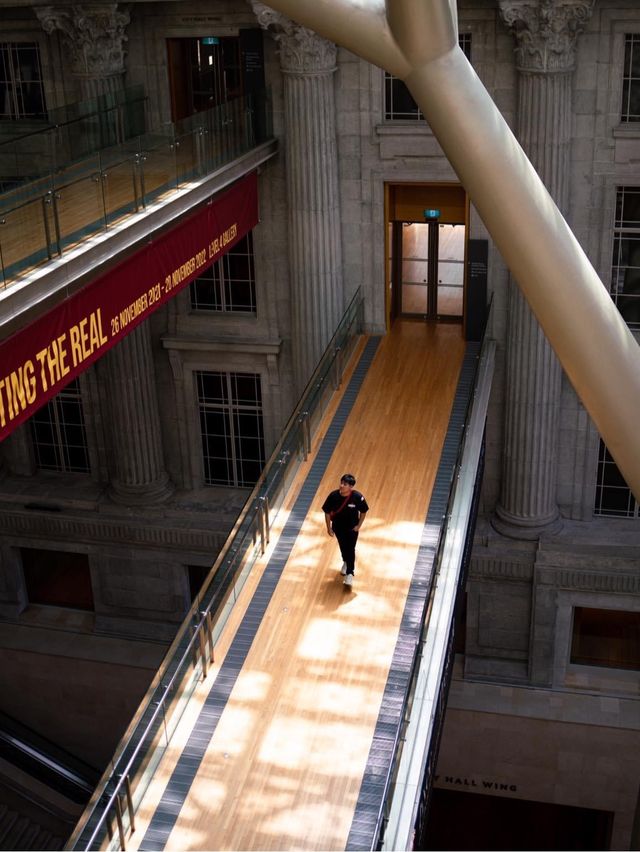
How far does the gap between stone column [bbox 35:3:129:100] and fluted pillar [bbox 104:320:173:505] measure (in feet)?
15.9

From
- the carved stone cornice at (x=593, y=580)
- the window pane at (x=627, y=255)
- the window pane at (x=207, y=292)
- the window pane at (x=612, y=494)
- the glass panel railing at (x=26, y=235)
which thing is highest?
the glass panel railing at (x=26, y=235)

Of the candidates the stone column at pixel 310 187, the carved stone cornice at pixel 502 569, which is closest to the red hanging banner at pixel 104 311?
the stone column at pixel 310 187

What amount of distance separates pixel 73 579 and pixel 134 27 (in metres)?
12.3

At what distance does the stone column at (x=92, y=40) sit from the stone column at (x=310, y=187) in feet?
10.5

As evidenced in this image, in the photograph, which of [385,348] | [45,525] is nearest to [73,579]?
[45,525]

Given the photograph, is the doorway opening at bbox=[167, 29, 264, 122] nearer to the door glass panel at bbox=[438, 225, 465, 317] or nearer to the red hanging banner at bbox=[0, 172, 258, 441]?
the red hanging banner at bbox=[0, 172, 258, 441]

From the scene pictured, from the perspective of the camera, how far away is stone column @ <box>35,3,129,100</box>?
2083cm

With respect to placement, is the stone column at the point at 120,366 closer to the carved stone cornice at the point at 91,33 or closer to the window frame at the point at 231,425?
the carved stone cornice at the point at 91,33

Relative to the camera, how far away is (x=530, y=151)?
20.0m

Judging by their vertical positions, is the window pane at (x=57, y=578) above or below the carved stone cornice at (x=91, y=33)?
below

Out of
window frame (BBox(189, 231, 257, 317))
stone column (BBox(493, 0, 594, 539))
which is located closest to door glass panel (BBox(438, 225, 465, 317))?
stone column (BBox(493, 0, 594, 539))

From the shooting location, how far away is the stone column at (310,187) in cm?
2045

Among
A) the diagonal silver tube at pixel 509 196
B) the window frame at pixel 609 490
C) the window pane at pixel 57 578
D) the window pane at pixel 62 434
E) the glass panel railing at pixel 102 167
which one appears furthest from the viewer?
the window pane at pixel 57 578

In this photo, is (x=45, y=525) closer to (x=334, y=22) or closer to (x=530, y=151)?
(x=530, y=151)
